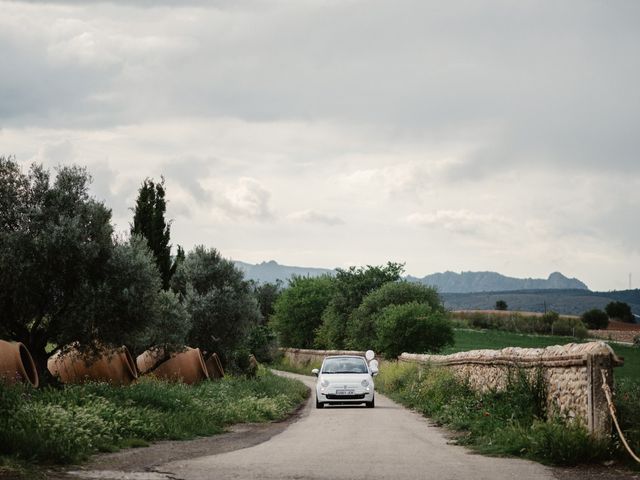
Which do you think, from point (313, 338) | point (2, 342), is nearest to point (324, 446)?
point (2, 342)

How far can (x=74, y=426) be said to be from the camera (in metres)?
13.1

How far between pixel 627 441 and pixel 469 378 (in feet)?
36.8

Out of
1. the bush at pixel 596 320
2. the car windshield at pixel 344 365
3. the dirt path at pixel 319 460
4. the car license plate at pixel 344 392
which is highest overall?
the bush at pixel 596 320

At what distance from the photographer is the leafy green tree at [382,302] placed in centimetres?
5859

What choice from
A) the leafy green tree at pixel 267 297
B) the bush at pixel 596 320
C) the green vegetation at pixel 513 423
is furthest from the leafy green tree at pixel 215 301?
the bush at pixel 596 320

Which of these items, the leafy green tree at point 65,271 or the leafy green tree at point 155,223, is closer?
the leafy green tree at point 65,271

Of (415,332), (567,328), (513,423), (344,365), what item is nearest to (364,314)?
(415,332)

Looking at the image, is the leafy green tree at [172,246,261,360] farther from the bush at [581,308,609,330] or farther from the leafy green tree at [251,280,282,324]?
the bush at [581,308,609,330]

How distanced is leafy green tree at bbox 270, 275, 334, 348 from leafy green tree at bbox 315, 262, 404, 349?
968cm

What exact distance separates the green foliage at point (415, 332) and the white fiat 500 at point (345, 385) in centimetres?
2102

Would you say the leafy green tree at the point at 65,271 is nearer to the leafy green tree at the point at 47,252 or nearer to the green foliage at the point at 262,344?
the leafy green tree at the point at 47,252

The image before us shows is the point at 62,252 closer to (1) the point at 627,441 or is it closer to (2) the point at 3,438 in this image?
(2) the point at 3,438

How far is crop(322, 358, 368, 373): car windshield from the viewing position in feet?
88.8

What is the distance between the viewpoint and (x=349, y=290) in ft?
232
